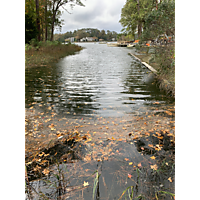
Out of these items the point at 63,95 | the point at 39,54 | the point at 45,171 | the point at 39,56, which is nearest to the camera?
the point at 45,171

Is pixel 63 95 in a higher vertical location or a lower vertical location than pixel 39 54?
lower

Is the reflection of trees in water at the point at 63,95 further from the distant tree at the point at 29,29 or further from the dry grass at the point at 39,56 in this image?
the distant tree at the point at 29,29

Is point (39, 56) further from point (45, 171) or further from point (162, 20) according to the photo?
point (45, 171)

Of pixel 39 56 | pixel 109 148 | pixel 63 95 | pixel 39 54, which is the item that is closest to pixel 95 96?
pixel 63 95

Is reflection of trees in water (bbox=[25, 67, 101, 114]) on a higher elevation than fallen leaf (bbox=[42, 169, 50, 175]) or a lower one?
higher

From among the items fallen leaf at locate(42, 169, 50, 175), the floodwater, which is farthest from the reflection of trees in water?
fallen leaf at locate(42, 169, 50, 175)

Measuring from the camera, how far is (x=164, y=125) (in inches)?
208

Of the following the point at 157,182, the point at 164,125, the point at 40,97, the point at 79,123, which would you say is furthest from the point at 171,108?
the point at 40,97

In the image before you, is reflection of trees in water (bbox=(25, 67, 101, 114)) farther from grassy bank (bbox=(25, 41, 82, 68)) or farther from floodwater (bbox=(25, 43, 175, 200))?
grassy bank (bbox=(25, 41, 82, 68))

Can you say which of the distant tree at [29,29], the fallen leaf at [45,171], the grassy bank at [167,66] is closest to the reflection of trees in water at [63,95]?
the fallen leaf at [45,171]

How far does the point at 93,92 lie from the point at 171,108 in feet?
12.8

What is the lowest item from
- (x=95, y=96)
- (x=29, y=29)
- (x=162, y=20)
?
(x=95, y=96)

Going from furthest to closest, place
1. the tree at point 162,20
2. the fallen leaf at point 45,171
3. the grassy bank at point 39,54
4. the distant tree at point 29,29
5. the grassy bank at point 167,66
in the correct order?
1. the distant tree at point 29,29
2. the grassy bank at point 39,54
3. the tree at point 162,20
4. the grassy bank at point 167,66
5. the fallen leaf at point 45,171
